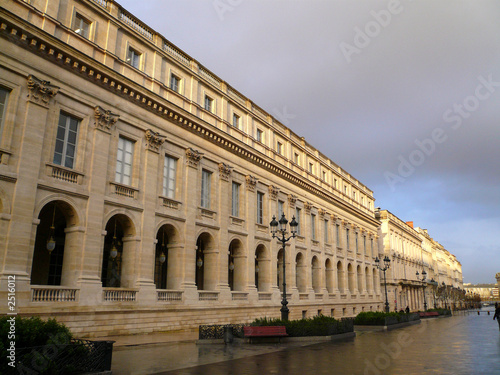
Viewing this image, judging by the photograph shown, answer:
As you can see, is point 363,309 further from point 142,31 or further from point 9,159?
point 9,159

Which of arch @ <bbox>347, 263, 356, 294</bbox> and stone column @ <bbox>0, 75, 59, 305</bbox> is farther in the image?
arch @ <bbox>347, 263, 356, 294</bbox>

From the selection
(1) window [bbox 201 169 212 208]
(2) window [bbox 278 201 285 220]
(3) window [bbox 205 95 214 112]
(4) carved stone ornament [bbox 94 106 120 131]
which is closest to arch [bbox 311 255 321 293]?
(2) window [bbox 278 201 285 220]

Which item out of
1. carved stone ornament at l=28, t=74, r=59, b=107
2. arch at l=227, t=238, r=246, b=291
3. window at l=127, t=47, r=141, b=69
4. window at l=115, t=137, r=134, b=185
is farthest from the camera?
arch at l=227, t=238, r=246, b=291

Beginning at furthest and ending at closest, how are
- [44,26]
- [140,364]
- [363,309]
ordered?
[363,309], [44,26], [140,364]

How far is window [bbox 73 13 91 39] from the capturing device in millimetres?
21750

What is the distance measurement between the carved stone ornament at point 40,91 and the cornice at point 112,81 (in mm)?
1360

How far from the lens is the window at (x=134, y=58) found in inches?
972

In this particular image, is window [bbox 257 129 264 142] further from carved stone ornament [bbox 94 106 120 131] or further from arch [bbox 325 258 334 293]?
arch [bbox 325 258 334 293]

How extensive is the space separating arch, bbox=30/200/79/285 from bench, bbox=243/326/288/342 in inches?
339

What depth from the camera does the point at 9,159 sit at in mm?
17797

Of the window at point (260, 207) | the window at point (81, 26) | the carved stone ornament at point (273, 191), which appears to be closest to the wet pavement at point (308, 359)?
the window at point (81, 26)

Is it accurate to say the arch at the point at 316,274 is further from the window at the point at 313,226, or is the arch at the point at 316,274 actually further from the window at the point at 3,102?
the window at the point at 3,102

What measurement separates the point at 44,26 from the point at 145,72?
6618 mm

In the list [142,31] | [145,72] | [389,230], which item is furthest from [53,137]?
[389,230]
